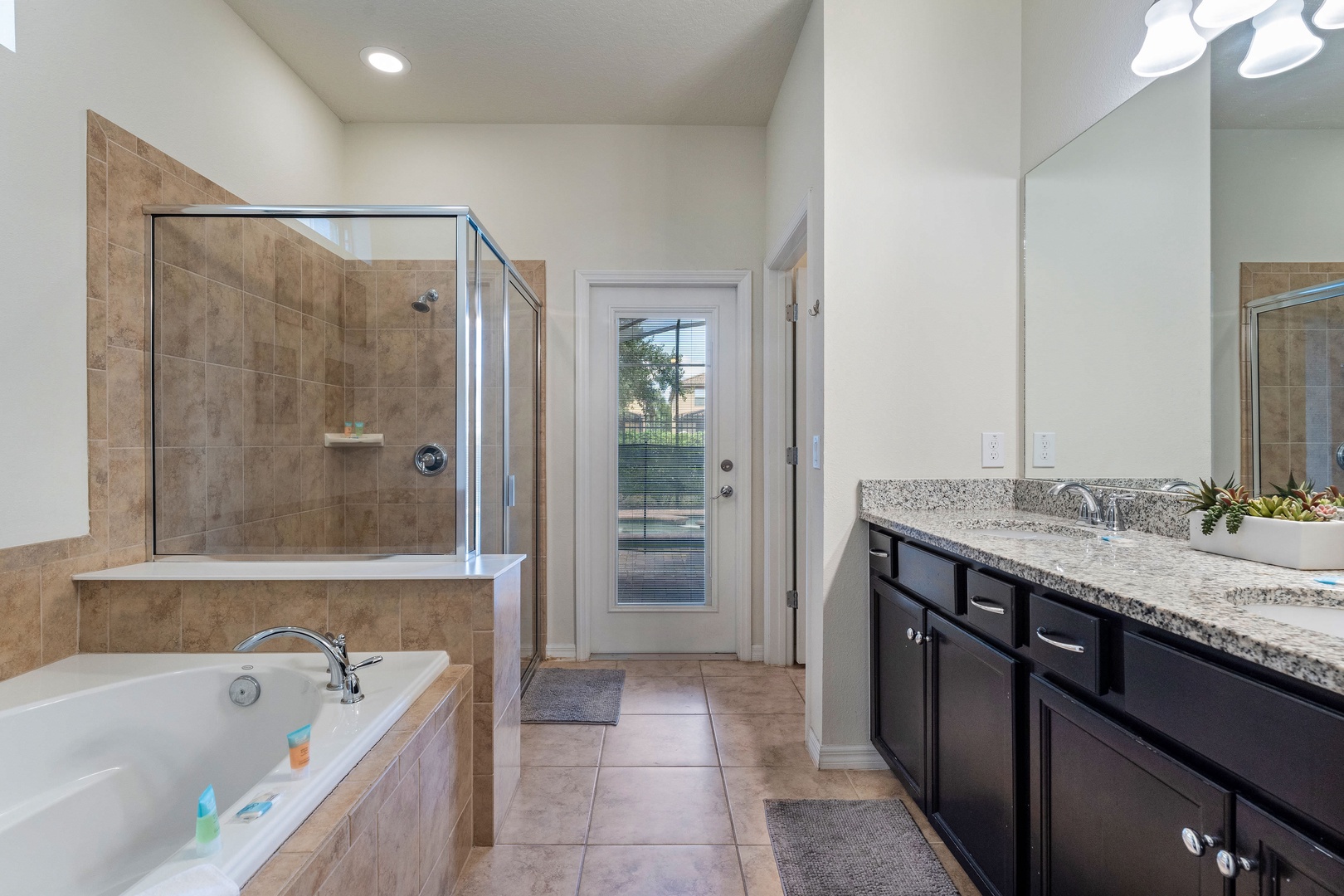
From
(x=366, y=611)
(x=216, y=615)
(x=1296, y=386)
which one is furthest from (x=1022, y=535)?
(x=216, y=615)

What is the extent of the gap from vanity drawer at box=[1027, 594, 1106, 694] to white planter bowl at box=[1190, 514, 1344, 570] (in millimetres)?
453

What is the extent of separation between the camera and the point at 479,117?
3123 mm

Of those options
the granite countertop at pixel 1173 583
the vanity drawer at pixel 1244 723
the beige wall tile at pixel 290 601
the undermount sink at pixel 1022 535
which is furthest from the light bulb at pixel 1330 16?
the beige wall tile at pixel 290 601

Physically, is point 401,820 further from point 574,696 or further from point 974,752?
point 574,696

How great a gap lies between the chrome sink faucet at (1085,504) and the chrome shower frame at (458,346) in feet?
5.87

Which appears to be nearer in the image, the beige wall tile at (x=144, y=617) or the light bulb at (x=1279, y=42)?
the light bulb at (x=1279, y=42)

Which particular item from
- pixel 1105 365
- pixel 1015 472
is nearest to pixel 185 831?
pixel 1015 472

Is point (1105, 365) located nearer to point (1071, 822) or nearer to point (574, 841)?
point (1071, 822)

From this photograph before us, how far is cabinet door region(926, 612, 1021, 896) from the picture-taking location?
1.31 m

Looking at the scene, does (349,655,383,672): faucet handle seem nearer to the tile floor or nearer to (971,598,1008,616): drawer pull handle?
the tile floor

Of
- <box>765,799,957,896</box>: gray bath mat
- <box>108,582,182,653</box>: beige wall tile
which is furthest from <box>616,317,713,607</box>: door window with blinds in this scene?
<box>108,582,182,653</box>: beige wall tile

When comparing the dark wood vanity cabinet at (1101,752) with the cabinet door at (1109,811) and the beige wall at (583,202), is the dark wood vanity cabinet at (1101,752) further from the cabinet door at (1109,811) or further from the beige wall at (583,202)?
the beige wall at (583,202)

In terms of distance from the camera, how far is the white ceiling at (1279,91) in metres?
1.24

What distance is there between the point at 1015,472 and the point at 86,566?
109 inches
